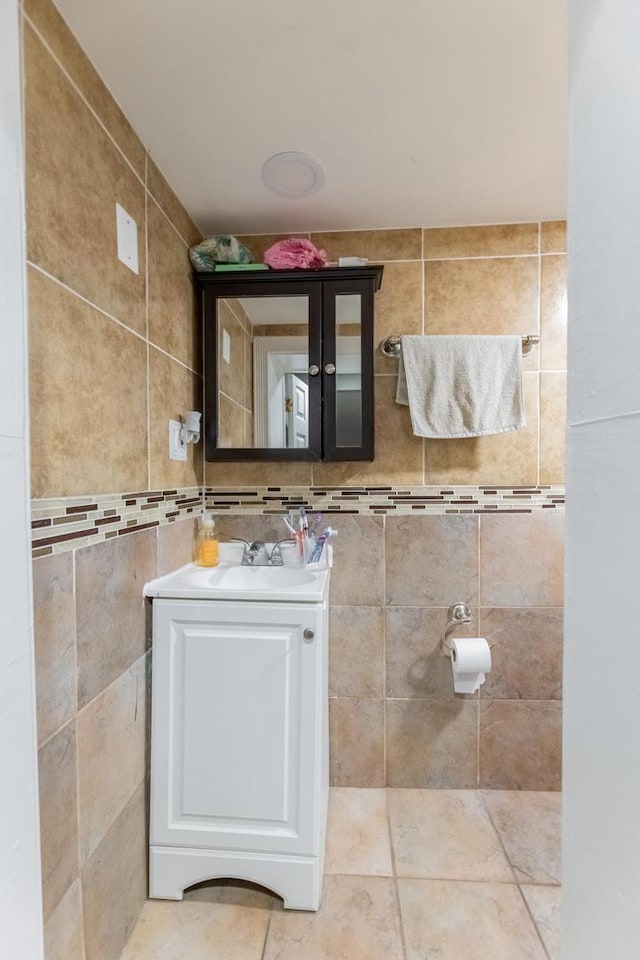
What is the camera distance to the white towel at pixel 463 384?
167 cm

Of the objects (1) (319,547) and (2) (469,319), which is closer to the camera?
(1) (319,547)

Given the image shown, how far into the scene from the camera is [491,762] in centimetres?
175

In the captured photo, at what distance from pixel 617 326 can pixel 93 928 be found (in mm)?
1535

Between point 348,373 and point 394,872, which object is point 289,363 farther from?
point 394,872

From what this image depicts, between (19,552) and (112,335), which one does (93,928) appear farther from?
(112,335)

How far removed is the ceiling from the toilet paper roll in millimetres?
1604

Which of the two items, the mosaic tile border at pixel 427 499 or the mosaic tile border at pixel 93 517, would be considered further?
the mosaic tile border at pixel 427 499

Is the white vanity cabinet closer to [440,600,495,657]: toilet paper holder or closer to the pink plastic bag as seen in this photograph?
[440,600,495,657]: toilet paper holder

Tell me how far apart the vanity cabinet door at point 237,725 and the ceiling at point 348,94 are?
4.41 feet

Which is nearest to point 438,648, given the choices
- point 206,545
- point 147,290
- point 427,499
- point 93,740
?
point 427,499

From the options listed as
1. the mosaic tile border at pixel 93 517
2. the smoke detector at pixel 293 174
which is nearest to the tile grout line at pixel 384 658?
the mosaic tile border at pixel 93 517

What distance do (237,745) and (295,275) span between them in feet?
5.10

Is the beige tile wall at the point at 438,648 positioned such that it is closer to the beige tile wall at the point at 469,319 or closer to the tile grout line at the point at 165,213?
the beige tile wall at the point at 469,319

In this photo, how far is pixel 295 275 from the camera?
1.64 meters
